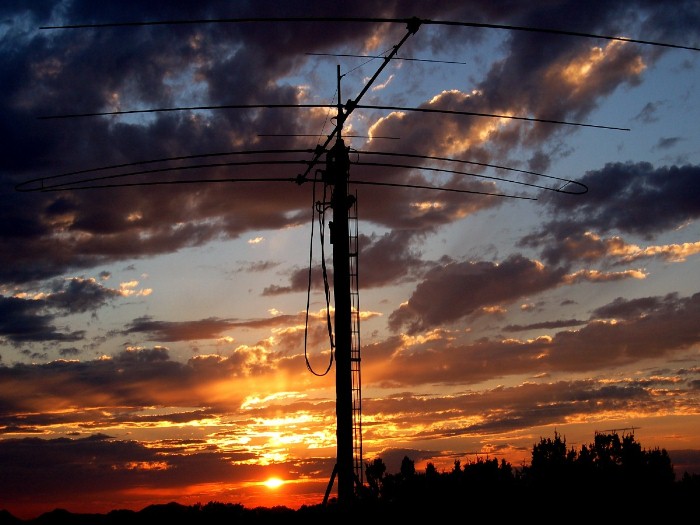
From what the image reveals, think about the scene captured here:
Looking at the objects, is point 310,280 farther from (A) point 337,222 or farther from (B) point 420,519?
(B) point 420,519

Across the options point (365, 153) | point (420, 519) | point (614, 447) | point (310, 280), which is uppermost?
point (365, 153)

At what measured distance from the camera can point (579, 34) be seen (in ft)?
65.8

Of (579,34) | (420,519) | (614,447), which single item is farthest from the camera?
(614,447)

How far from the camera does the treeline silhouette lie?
2552 cm

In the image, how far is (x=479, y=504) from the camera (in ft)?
102

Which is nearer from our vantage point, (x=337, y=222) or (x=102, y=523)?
(x=337, y=222)

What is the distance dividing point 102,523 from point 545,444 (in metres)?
34.4

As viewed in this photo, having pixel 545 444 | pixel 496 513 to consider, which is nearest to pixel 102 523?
pixel 496 513

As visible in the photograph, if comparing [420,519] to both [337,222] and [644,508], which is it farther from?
[337,222]

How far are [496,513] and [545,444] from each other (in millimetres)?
26090

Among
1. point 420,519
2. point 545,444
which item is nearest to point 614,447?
point 545,444

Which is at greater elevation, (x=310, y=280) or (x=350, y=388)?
(x=310, y=280)

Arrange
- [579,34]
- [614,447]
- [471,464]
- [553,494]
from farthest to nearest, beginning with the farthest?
[614,447], [471,464], [553,494], [579,34]

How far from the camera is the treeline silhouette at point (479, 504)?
83.7 feet
